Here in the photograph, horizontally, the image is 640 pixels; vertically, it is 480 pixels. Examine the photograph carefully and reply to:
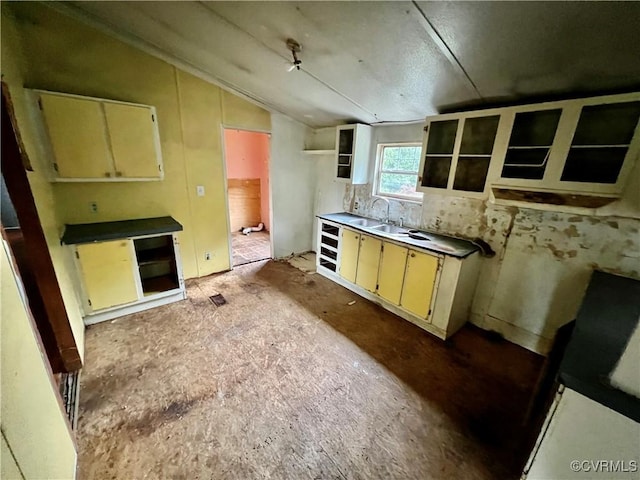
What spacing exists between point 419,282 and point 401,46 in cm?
196

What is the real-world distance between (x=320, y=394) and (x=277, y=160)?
3089mm

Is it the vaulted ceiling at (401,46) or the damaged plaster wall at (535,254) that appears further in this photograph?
the damaged plaster wall at (535,254)

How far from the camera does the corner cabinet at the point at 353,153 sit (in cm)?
326

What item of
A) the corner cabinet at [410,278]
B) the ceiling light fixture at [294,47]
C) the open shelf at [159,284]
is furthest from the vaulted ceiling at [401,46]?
the open shelf at [159,284]

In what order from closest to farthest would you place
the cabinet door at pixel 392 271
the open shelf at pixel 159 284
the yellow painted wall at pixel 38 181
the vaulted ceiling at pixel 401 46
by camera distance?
the vaulted ceiling at pixel 401 46
the yellow painted wall at pixel 38 181
the cabinet door at pixel 392 271
the open shelf at pixel 159 284

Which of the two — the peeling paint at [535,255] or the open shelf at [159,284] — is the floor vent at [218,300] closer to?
the open shelf at [159,284]

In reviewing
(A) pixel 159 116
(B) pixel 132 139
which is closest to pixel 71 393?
(B) pixel 132 139

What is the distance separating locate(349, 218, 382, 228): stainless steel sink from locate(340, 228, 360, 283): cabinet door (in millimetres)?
155

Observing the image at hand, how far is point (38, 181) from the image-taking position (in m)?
1.95

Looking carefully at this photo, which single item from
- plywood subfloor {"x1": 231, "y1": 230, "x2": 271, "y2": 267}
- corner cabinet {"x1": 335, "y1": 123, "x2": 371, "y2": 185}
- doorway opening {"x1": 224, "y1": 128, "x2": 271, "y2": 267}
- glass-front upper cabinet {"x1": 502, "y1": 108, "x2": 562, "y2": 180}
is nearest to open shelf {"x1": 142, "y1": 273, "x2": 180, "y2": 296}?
plywood subfloor {"x1": 231, "y1": 230, "x2": 271, "y2": 267}

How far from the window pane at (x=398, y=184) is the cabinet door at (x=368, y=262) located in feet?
2.61

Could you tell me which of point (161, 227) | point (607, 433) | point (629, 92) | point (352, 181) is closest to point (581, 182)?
point (629, 92)

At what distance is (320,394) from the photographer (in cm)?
188

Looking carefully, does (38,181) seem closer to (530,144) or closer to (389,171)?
(389,171)
